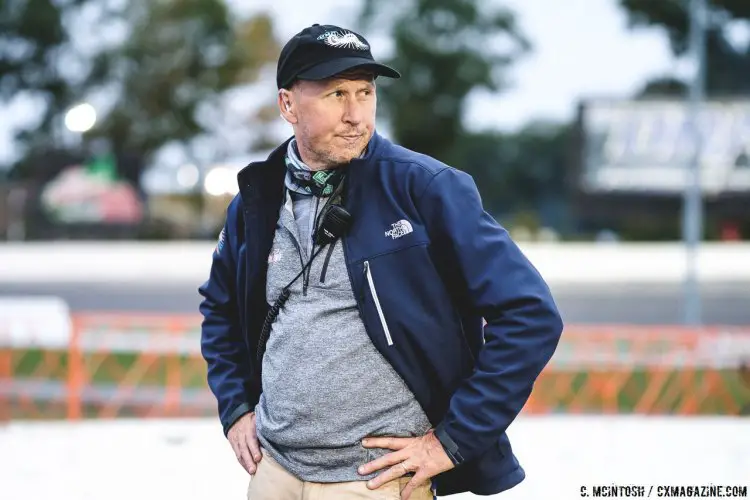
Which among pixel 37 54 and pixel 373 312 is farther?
pixel 37 54

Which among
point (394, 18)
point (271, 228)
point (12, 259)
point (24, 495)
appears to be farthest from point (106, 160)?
point (271, 228)

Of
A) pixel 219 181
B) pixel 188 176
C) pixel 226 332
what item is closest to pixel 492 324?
pixel 226 332

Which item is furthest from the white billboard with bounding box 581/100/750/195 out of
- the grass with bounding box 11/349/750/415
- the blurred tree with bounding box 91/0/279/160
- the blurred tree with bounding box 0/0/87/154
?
the blurred tree with bounding box 0/0/87/154

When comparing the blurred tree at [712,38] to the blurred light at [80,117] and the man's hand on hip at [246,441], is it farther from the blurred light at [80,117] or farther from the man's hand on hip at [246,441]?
the man's hand on hip at [246,441]

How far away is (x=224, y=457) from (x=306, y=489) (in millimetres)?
4231

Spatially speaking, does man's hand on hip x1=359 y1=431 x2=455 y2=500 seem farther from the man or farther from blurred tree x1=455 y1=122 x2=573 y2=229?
blurred tree x1=455 y1=122 x2=573 y2=229

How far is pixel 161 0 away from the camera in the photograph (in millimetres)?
48062

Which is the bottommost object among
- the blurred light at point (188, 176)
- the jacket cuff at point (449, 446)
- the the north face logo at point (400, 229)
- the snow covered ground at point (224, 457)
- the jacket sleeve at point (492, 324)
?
the blurred light at point (188, 176)

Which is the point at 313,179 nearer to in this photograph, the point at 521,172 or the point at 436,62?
the point at 436,62

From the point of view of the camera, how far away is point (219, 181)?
39656mm

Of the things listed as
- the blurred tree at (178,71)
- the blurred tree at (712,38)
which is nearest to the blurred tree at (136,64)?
the blurred tree at (178,71)

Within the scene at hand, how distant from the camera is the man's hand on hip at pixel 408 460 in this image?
7.02 ft

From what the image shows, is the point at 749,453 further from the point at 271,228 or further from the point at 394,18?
the point at 394,18

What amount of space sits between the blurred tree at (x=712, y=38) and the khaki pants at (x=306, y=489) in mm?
46721
